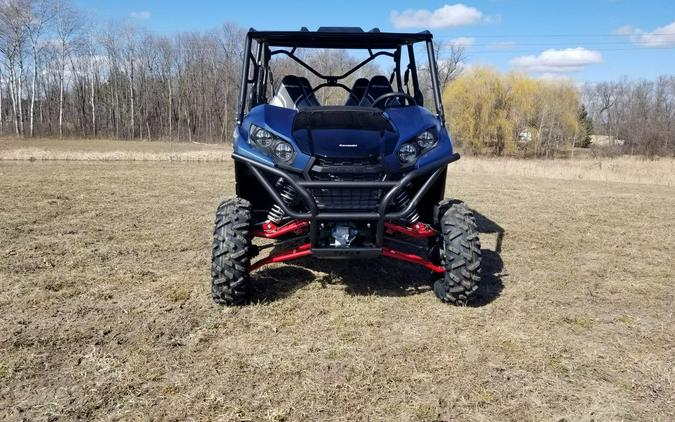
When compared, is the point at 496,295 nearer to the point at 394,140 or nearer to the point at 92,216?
the point at 394,140

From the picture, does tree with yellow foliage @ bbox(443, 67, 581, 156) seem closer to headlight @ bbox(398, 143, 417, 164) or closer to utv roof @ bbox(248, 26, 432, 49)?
utv roof @ bbox(248, 26, 432, 49)

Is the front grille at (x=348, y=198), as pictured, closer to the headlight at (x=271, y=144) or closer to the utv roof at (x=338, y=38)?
the headlight at (x=271, y=144)

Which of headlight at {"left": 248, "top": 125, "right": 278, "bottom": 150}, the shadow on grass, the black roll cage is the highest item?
the black roll cage

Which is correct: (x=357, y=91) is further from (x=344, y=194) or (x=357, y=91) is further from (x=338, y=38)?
(x=344, y=194)

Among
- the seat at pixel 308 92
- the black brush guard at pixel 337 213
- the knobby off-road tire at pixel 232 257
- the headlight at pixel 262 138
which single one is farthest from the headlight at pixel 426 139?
the seat at pixel 308 92

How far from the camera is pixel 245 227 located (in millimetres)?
3932

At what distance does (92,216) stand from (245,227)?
16.3 ft

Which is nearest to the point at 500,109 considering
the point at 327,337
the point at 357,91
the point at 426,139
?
the point at 357,91

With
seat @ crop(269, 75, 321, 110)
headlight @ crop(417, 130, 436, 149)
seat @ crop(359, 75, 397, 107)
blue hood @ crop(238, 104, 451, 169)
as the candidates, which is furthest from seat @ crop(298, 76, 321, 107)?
headlight @ crop(417, 130, 436, 149)

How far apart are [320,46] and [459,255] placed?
8.40 feet

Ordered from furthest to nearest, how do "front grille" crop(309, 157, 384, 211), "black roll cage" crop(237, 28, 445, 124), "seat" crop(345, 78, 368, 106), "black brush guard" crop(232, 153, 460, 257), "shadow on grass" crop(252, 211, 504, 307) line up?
"seat" crop(345, 78, 368, 106) < "black roll cage" crop(237, 28, 445, 124) < "shadow on grass" crop(252, 211, 504, 307) < "front grille" crop(309, 157, 384, 211) < "black brush guard" crop(232, 153, 460, 257)

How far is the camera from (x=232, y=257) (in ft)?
12.6

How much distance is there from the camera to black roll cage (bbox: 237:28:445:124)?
15.5 feet

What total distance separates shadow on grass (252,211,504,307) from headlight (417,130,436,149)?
1199 mm
